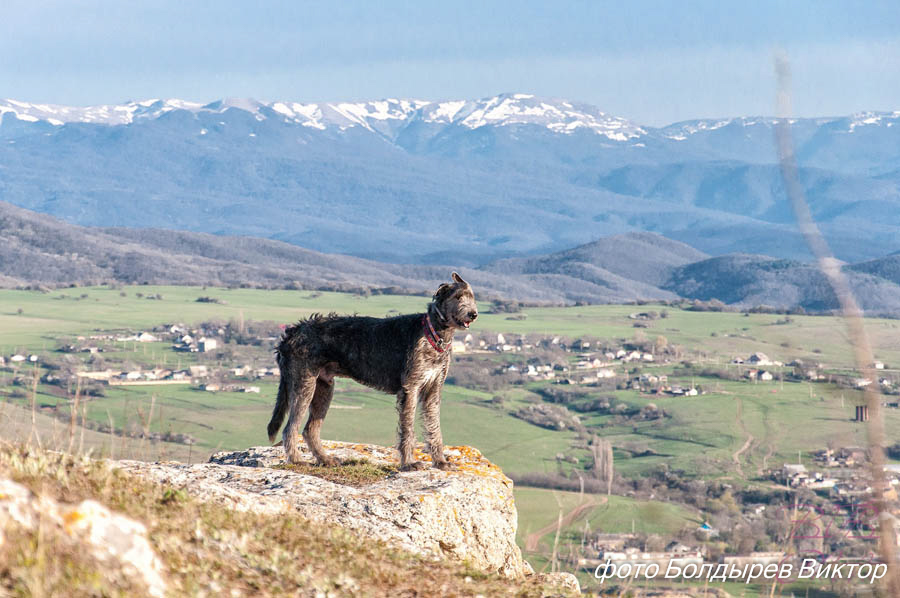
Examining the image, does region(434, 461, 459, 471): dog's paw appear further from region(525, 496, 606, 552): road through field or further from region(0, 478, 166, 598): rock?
region(525, 496, 606, 552): road through field

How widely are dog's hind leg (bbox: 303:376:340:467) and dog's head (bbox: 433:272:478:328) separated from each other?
2.11 m

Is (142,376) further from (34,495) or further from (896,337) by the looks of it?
(34,495)

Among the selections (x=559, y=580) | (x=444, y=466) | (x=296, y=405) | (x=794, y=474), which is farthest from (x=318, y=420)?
(x=794, y=474)

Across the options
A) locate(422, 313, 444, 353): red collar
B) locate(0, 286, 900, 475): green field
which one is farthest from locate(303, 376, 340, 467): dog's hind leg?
locate(0, 286, 900, 475): green field

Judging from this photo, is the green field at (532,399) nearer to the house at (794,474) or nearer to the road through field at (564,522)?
the house at (794,474)

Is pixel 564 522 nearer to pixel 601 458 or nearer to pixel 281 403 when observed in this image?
pixel 601 458

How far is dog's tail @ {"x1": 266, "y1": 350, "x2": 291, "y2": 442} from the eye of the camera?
14391 millimetres

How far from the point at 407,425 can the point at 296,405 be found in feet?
5.59

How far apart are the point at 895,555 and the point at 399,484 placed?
8778mm

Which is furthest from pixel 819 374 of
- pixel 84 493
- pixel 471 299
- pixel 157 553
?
pixel 471 299

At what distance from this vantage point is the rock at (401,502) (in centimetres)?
1017

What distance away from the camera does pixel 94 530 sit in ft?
19.6

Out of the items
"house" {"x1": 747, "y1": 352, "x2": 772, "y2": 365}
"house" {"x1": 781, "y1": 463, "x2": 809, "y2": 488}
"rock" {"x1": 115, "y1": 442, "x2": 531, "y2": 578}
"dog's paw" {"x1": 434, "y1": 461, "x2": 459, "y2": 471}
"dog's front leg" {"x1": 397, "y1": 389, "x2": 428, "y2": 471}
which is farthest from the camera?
"house" {"x1": 747, "y1": 352, "x2": 772, "y2": 365}

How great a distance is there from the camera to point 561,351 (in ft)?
400
